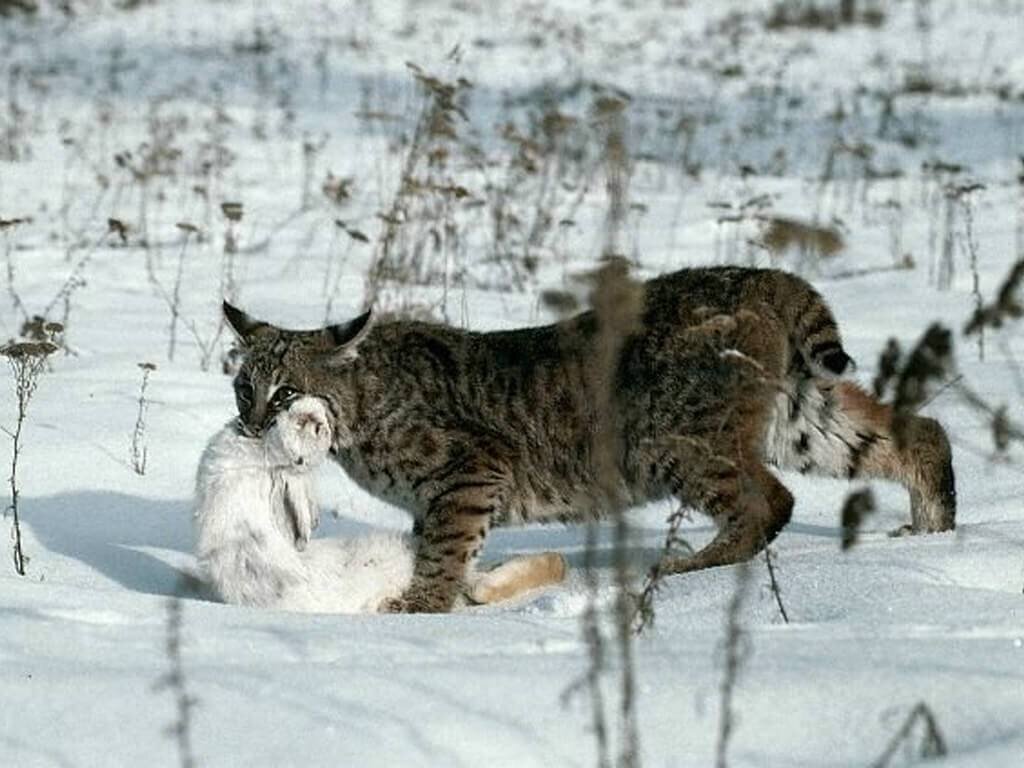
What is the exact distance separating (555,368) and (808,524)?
0.97 metres

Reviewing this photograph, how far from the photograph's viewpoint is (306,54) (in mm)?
16469

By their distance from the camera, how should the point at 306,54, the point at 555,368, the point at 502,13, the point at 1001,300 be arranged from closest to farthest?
the point at 1001,300 < the point at 555,368 < the point at 306,54 < the point at 502,13

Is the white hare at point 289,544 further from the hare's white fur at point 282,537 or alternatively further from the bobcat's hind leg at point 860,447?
the bobcat's hind leg at point 860,447

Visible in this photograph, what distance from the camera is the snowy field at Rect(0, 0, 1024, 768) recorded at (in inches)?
115

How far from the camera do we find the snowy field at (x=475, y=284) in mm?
2926

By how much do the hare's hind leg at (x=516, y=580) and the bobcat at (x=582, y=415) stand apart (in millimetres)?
69

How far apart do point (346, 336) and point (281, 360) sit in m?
0.20

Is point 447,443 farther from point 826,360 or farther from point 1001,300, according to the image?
point 1001,300

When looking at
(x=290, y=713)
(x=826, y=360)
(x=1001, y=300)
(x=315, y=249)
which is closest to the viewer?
(x=1001, y=300)

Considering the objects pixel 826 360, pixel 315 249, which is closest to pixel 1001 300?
pixel 826 360

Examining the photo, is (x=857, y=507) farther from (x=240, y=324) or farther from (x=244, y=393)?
(x=240, y=324)

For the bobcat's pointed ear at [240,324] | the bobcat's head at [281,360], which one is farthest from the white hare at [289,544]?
the bobcat's pointed ear at [240,324]

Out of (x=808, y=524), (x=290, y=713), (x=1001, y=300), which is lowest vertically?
(x=808, y=524)

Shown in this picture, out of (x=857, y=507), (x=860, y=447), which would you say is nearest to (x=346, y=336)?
(x=860, y=447)
